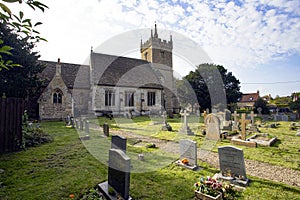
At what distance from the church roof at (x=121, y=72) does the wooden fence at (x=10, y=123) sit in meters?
15.4

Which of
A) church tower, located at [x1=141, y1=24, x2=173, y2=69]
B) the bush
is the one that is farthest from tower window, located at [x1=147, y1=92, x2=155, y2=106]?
the bush

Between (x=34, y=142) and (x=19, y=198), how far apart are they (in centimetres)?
482

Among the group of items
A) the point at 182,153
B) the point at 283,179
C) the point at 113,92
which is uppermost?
the point at 113,92

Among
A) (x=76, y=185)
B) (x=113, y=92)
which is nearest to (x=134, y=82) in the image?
(x=113, y=92)

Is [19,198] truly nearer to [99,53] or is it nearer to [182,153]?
[182,153]

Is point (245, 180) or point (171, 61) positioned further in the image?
point (171, 61)

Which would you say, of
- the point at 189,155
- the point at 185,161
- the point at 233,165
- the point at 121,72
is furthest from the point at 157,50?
the point at 233,165

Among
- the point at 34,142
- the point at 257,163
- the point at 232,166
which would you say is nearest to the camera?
the point at 232,166

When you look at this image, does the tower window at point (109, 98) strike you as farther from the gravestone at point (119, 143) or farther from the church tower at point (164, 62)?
the gravestone at point (119, 143)

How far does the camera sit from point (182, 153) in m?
6.11

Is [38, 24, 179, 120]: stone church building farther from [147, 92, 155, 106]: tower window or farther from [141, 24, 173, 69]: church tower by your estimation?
[141, 24, 173, 69]: church tower

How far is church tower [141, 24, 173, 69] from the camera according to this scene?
31.9 m

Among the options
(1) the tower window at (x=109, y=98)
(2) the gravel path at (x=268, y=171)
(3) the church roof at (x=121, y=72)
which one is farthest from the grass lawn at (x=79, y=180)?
(3) the church roof at (x=121, y=72)

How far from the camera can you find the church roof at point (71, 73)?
65.0 ft
